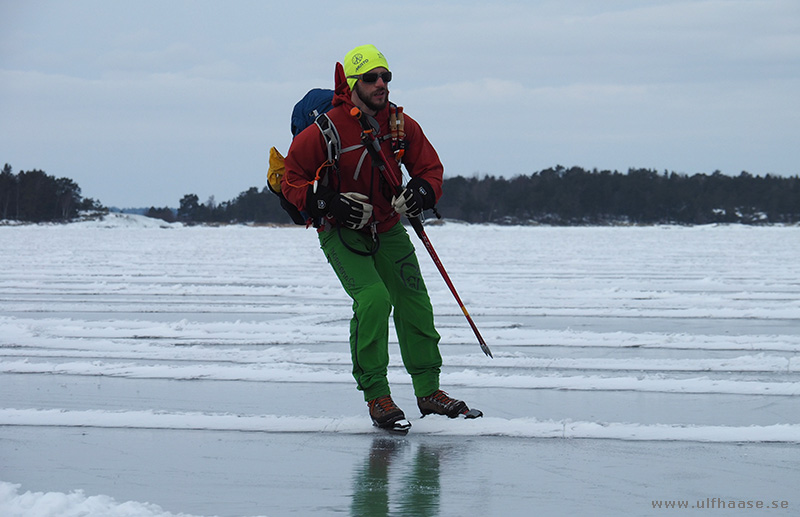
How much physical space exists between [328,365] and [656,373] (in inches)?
79.5

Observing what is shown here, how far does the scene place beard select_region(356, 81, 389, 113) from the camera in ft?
13.8

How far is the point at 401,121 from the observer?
430 centimetres

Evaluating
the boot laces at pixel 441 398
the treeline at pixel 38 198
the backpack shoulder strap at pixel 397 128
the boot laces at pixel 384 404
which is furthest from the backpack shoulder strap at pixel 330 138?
the treeline at pixel 38 198

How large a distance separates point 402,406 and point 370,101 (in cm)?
160

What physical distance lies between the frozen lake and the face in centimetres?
151

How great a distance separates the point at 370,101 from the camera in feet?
13.8

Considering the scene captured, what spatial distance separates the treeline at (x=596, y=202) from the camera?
8550 centimetres

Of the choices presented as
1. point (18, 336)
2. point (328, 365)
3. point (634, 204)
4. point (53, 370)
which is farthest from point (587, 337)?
point (634, 204)

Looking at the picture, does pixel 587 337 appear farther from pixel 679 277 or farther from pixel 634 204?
→ pixel 634 204

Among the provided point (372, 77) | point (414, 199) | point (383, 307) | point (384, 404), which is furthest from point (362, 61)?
point (384, 404)

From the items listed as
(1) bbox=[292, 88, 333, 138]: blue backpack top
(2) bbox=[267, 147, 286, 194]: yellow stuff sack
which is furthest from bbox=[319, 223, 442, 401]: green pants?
(1) bbox=[292, 88, 333, 138]: blue backpack top

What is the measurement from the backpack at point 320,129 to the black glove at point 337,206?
0.12m

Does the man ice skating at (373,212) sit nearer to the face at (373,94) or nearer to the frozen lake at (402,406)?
the face at (373,94)

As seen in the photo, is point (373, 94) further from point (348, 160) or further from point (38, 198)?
point (38, 198)
